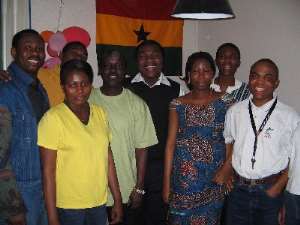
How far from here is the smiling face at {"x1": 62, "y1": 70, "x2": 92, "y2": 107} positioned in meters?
2.04

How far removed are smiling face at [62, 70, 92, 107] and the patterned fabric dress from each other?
0.78m

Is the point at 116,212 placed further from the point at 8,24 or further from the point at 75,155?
the point at 8,24

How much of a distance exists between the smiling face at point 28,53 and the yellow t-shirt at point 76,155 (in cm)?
39

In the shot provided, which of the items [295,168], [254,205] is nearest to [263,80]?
[295,168]

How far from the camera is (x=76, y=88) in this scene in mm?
2043

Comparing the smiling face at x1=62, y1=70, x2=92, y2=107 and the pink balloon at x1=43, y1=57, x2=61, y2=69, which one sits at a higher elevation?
the pink balloon at x1=43, y1=57, x2=61, y2=69

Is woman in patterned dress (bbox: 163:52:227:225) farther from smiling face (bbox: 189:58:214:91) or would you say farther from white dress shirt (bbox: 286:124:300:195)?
white dress shirt (bbox: 286:124:300:195)

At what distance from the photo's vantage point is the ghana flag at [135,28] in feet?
14.7

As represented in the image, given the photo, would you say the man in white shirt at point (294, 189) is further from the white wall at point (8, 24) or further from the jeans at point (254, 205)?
the white wall at point (8, 24)

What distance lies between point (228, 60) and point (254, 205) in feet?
4.87

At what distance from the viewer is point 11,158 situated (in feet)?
6.79

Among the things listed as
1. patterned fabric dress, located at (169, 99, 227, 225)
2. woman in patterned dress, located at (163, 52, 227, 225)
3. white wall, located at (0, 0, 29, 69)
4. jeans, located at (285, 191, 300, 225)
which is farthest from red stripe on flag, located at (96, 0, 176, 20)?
jeans, located at (285, 191, 300, 225)

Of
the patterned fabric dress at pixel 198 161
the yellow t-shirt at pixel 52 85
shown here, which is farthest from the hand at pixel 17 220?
the patterned fabric dress at pixel 198 161

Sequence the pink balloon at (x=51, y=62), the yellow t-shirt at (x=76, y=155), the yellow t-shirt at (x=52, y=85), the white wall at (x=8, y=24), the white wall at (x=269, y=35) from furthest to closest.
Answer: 1. the pink balloon at (x=51, y=62)
2. the white wall at (x=8, y=24)
3. the white wall at (x=269, y=35)
4. the yellow t-shirt at (x=52, y=85)
5. the yellow t-shirt at (x=76, y=155)
